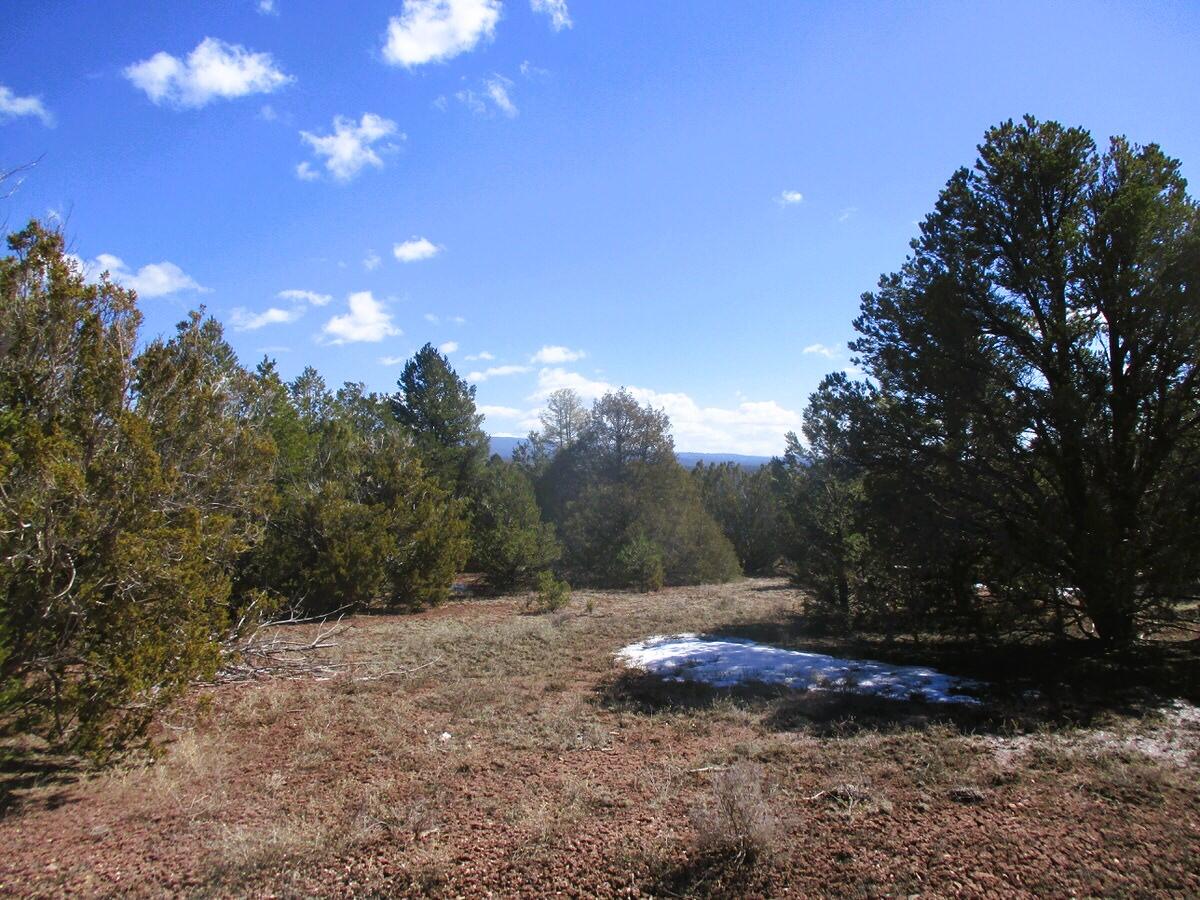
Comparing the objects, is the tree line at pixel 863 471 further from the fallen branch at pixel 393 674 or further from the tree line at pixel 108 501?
the fallen branch at pixel 393 674

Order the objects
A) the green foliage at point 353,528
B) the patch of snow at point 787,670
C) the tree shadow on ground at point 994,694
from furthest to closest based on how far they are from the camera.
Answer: the green foliage at point 353,528
the patch of snow at point 787,670
the tree shadow on ground at point 994,694

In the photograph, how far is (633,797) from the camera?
4.36 meters

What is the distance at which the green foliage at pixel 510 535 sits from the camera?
2138 cm

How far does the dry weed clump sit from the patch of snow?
4346mm

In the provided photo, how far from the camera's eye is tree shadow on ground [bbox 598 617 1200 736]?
601 cm

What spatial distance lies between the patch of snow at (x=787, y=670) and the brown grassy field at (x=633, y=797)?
1.67 ft

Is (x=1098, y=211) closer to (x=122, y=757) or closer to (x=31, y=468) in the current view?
(x=31, y=468)

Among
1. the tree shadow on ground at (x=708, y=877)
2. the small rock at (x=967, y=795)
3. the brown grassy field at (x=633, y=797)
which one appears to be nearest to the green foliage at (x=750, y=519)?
the brown grassy field at (x=633, y=797)

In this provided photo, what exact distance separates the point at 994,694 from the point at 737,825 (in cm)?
529

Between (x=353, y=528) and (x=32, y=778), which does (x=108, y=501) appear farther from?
(x=353, y=528)

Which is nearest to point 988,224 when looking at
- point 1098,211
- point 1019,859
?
point 1098,211

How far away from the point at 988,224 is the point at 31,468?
11.7 m

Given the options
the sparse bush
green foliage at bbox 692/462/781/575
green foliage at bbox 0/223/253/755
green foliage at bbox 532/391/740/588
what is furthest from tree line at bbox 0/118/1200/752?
green foliage at bbox 692/462/781/575

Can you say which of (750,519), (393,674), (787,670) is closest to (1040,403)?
(787,670)
